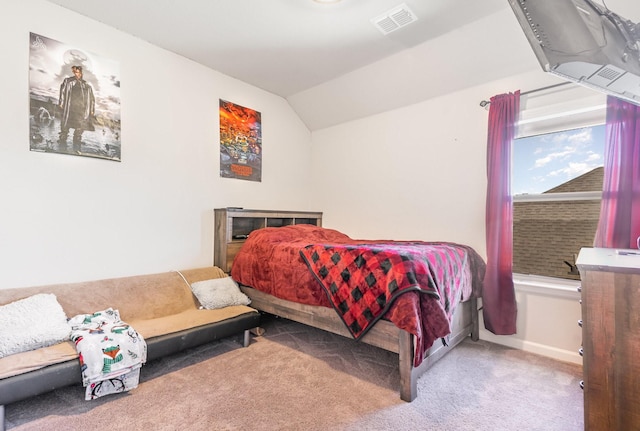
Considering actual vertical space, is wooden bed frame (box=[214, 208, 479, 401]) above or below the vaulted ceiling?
below

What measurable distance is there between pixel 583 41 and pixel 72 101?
3.16 m

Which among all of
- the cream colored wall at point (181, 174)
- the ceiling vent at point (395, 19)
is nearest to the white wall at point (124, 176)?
the cream colored wall at point (181, 174)

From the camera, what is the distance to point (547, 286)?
8.14 feet

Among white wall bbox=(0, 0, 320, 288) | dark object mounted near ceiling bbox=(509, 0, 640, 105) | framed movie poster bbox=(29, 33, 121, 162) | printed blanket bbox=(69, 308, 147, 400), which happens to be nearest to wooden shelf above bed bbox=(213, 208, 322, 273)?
white wall bbox=(0, 0, 320, 288)

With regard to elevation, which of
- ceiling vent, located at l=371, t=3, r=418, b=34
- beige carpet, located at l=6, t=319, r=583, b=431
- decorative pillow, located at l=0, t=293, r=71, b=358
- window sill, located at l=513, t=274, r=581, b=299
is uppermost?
ceiling vent, located at l=371, t=3, r=418, b=34

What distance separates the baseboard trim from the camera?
234 cm

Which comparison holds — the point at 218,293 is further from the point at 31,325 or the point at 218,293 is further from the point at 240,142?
the point at 240,142

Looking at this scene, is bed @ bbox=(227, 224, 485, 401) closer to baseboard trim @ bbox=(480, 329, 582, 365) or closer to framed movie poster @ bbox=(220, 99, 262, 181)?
baseboard trim @ bbox=(480, 329, 582, 365)

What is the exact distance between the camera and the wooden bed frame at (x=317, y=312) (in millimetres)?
1855

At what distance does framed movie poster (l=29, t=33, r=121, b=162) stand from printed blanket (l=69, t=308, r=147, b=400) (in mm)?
1337

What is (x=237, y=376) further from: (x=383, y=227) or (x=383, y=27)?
(x=383, y=27)

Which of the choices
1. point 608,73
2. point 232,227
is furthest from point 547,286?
point 232,227

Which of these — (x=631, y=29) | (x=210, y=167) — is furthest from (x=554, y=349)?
(x=210, y=167)

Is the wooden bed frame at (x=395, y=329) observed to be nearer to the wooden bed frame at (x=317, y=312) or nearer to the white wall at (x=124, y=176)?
the wooden bed frame at (x=317, y=312)
